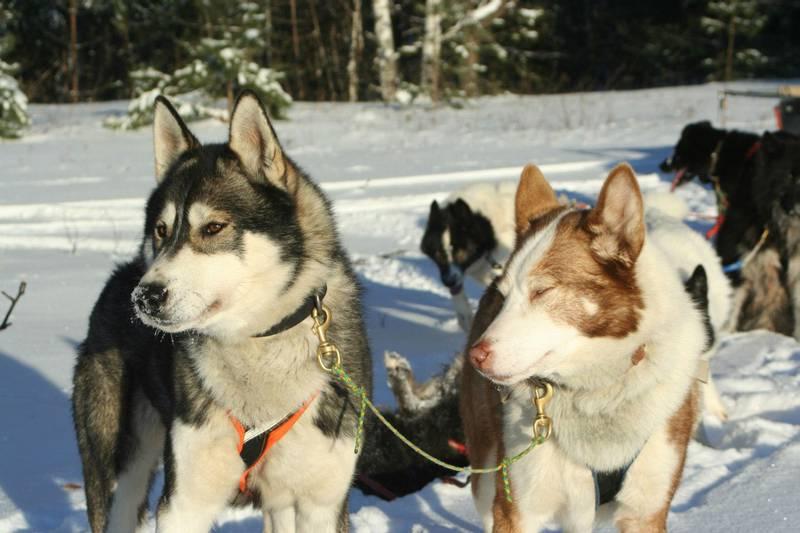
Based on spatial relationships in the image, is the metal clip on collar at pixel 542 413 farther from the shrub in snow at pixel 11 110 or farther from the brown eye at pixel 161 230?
the shrub in snow at pixel 11 110

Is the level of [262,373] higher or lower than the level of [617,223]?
lower

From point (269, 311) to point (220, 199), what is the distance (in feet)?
1.24

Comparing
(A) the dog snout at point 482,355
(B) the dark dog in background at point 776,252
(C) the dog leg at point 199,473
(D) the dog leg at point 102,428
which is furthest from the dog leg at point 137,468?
(B) the dark dog in background at point 776,252

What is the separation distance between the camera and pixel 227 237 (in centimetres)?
260

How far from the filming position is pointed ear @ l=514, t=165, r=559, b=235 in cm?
294

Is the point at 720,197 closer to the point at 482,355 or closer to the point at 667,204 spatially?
the point at 667,204

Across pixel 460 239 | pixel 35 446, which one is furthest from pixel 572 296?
pixel 460 239

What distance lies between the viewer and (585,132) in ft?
51.9

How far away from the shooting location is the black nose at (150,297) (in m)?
2.43

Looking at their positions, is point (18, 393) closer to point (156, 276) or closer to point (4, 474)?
point (4, 474)

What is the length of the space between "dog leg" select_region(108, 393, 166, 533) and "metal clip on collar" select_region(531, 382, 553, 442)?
4.52 feet

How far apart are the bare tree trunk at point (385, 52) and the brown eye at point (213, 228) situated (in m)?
20.9

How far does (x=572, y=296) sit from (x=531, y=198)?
59 cm

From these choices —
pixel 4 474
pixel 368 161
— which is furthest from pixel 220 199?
pixel 368 161
